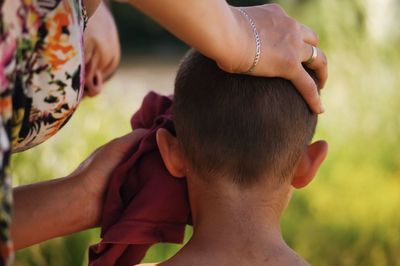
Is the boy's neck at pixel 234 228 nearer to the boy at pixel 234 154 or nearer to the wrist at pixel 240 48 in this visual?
the boy at pixel 234 154

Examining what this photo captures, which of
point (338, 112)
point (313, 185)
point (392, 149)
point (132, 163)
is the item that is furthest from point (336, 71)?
point (132, 163)

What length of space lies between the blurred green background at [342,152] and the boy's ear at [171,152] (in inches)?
64.4

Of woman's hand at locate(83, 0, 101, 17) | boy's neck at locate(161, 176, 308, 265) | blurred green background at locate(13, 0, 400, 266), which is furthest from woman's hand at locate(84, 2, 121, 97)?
blurred green background at locate(13, 0, 400, 266)

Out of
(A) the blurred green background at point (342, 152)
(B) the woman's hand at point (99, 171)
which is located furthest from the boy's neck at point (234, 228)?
(A) the blurred green background at point (342, 152)

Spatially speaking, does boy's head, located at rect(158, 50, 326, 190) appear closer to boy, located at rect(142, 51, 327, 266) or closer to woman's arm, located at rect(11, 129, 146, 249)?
boy, located at rect(142, 51, 327, 266)

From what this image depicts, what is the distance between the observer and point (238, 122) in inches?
90.4

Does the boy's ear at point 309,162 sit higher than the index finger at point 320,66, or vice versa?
the index finger at point 320,66

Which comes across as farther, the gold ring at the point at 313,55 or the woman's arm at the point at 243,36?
the gold ring at the point at 313,55

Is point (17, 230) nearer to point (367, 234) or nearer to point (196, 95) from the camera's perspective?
point (196, 95)

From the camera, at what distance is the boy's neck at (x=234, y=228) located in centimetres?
231

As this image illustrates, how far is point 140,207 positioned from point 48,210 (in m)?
0.23

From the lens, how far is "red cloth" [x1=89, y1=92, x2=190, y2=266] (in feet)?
7.77

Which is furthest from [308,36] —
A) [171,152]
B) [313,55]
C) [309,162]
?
[171,152]

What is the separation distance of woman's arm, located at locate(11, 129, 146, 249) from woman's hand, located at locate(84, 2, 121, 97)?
0.38 metres
